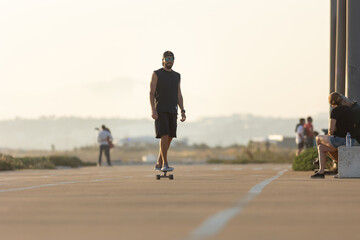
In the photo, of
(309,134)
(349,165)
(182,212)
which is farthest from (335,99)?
(309,134)

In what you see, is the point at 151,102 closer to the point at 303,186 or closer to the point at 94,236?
the point at 303,186

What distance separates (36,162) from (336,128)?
67.2 ft

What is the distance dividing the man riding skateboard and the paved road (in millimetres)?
2504

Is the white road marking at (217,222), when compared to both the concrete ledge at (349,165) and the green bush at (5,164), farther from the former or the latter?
the green bush at (5,164)

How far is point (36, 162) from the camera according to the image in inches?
1412

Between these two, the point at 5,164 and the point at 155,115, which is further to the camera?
the point at 5,164

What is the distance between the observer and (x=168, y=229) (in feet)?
25.0

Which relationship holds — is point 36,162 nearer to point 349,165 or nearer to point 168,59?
point 349,165

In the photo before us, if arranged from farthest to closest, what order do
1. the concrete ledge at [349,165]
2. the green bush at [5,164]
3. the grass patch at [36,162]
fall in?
the grass patch at [36,162] < the green bush at [5,164] < the concrete ledge at [349,165]

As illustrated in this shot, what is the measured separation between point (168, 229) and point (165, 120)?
8.60 m

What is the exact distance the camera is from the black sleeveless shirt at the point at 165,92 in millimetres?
16188

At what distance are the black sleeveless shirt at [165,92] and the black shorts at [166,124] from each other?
4.2 inches

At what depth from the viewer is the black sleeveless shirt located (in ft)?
53.1

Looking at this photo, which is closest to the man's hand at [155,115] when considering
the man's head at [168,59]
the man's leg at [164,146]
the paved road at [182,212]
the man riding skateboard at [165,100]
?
the man riding skateboard at [165,100]
